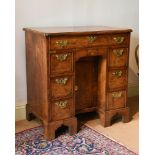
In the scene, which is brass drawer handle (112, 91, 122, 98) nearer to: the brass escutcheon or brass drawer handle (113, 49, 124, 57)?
brass drawer handle (113, 49, 124, 57)

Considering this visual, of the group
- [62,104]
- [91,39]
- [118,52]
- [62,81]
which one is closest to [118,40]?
[118,52]

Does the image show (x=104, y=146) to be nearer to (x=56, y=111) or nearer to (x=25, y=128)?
(x=56, y=111)

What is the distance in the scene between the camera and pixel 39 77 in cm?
236

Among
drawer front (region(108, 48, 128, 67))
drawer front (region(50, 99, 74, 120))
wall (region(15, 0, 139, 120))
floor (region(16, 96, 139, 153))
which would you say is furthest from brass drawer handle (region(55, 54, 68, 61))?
floor (region(16, 96, 139, 153))

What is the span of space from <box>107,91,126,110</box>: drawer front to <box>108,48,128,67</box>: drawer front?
0.28m

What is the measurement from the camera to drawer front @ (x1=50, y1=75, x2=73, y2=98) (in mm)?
2260

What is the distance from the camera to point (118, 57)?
256 centimetres

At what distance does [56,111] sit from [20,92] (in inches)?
22.9

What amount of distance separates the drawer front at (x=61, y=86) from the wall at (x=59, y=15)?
1.85ft

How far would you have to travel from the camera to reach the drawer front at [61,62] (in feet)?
7.26

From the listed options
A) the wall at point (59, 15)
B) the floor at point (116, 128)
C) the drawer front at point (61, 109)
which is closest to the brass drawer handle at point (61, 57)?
the drawer front at point (61, 109)

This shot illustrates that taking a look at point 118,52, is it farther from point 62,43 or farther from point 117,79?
point 62,43

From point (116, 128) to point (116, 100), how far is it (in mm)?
263
